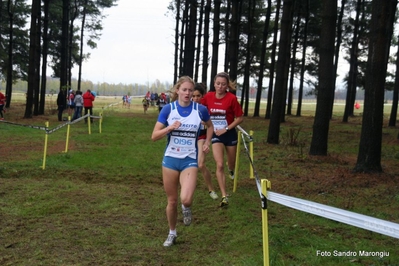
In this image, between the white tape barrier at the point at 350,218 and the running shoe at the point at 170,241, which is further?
the running shoe at the point at 170,241

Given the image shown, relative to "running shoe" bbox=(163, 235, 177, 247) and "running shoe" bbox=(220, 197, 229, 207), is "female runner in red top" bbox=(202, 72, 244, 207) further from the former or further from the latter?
"running shoe" bbox=(163, 235, 177, 247)

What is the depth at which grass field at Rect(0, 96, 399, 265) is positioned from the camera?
5.27m

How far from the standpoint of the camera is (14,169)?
10961 mm

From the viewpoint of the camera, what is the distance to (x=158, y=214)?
7270 mm

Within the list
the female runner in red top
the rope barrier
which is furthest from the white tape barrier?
the female runner in red top

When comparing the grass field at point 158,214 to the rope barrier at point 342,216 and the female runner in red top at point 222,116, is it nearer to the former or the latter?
the female runner in red top at point 222,116

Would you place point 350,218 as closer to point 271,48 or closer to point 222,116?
point 222,116

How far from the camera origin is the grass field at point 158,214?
207 inches

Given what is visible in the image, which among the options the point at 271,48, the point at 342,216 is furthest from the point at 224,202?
the point at 271,48

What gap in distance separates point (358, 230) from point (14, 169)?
328 inches

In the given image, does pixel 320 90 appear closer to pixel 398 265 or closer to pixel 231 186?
pixel 231 186

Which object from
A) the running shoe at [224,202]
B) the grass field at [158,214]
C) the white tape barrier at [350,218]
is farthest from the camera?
the running shoe at [224,202]

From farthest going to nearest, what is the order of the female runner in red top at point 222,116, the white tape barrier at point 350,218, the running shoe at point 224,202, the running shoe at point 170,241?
the female runner in red top at point 222,116 < the running shoe at point 224,202 < the running shoe at point 170,241 < the white tape barrier at point 350,218

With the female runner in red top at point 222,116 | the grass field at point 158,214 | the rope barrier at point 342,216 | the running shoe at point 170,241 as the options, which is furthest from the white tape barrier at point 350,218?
the female runner in red top at point 222,116
